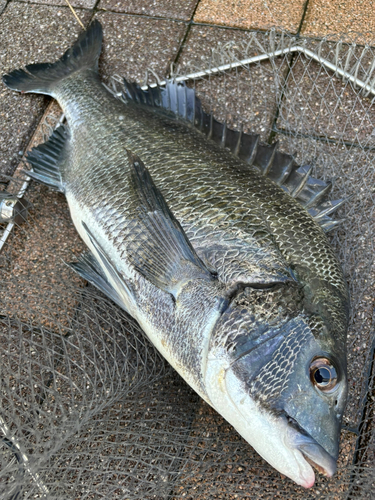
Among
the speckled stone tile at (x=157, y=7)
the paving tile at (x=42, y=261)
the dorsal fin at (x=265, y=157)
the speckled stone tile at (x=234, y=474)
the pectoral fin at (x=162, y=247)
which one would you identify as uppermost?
the speckled stone tile at (x=157, y=7)

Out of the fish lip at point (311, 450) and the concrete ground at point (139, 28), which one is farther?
the concrete ground at point (139, 28)

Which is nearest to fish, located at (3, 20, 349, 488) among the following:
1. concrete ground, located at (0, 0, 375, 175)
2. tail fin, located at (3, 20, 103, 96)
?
tail fin, located at (3, 20, 103, 96)

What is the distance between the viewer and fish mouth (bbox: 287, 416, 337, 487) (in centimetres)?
132

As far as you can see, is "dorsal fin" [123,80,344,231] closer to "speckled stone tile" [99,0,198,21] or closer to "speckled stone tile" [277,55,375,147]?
"speckled stone tile" [277,55,375,147]

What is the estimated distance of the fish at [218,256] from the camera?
55.8 inches

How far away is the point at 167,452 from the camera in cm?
191

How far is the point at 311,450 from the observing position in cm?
132

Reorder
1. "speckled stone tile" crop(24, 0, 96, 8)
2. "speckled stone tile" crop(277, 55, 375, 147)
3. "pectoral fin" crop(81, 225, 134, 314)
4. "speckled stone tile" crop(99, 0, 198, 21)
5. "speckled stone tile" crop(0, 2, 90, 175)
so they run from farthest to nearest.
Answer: "speckled stone tile" crop(24, 0, 96, 8) → "speckled stone tile" crop(99, 0, 198, 21) → "speckled stone tile" crop(0, 2, 90, 175) → "speckled stone tile" crop(277, 55, 375, 147) → "pectoral fin" crop(81, 225, 134, 314)

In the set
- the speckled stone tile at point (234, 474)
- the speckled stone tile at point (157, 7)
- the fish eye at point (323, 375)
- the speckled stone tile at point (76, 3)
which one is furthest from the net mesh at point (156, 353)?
the speckled stone tile at point (76, 3)

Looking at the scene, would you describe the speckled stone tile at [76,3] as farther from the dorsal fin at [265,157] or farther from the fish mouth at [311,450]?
the fish mouth at [311,450]

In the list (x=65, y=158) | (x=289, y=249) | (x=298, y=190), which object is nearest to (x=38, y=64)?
(x=65, y=158)

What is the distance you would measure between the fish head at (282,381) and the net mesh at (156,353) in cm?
47

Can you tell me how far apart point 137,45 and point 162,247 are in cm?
208

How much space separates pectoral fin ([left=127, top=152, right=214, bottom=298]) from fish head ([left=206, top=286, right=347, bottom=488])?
0.24 metres
